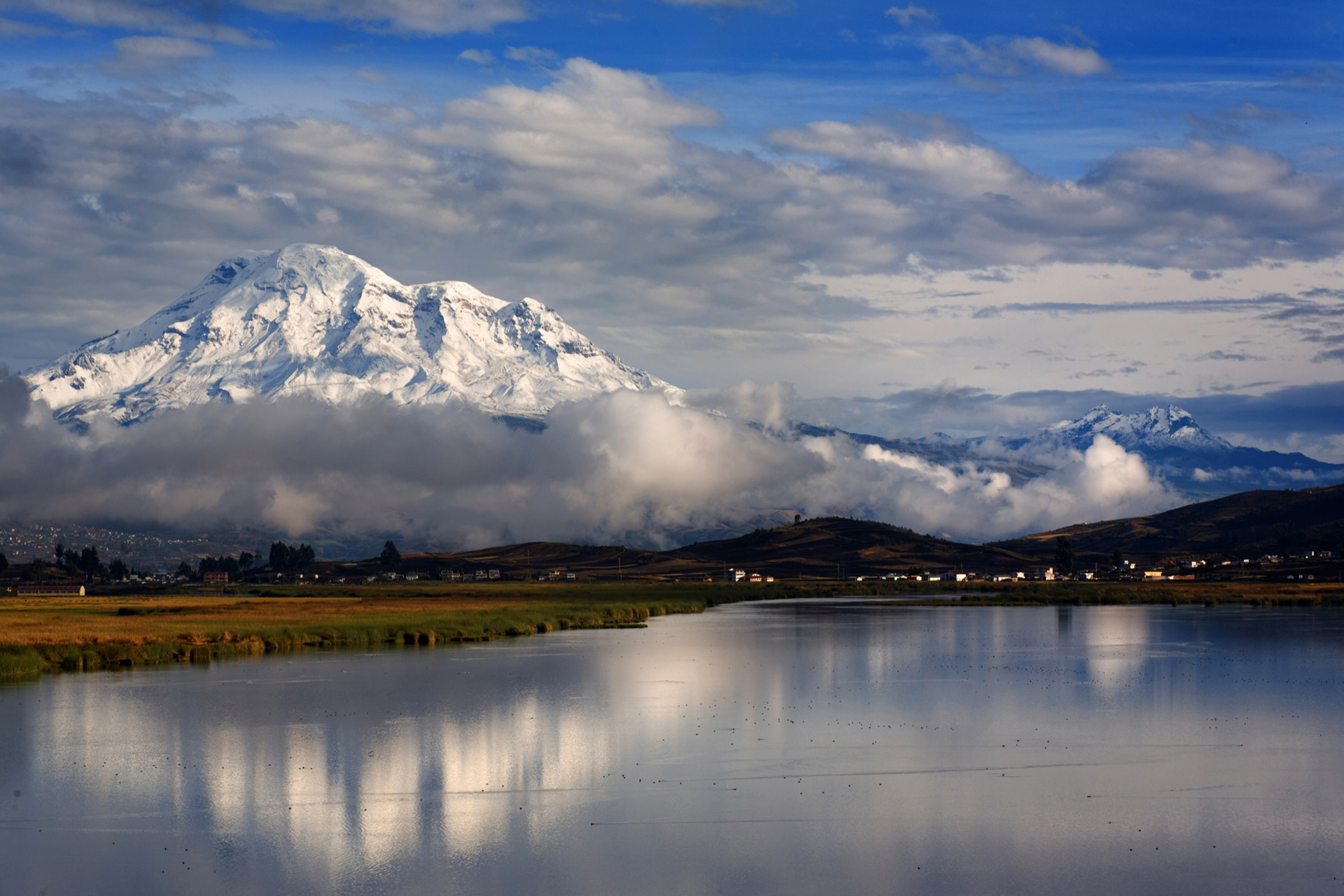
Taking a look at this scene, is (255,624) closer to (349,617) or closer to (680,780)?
(349,617)

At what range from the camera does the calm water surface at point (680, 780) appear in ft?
87.1

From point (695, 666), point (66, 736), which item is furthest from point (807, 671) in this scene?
point (66, 736)

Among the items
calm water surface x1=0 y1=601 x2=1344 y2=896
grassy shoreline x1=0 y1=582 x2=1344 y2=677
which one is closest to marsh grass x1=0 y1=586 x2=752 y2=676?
grassy shoreline x1=0 y1=582 x2=1344 y2=677

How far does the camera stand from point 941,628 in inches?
4023

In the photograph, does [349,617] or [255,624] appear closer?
[255,624]

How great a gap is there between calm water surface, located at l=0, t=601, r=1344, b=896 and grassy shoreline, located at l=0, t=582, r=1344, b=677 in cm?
1027

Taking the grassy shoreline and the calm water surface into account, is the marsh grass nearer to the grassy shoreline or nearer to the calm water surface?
the grassy shoreline

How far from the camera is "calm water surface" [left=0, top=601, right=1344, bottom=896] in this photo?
26.5m

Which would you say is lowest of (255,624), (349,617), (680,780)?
(680,780)

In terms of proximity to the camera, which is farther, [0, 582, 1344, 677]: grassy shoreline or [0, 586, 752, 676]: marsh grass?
[0, 582, 1344, 677]: grassy shoreline

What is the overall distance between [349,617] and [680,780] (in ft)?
246

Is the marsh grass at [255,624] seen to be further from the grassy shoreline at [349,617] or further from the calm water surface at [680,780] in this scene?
the calm water surface at [680,780]

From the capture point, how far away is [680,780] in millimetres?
36031

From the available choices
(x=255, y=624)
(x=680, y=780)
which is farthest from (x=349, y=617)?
(x=680, y=780)
